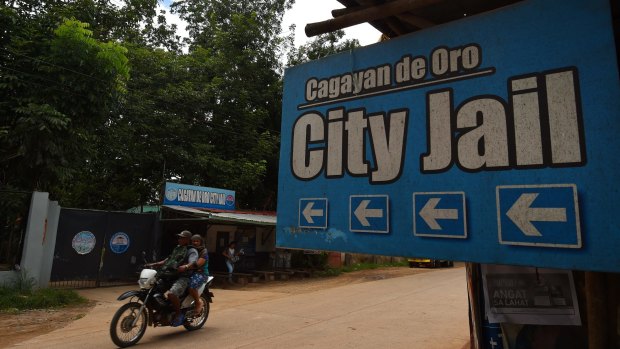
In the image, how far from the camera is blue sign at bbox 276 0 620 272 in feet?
5.06

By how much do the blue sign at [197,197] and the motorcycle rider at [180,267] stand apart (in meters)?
7.80

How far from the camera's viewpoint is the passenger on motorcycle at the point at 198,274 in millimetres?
6477

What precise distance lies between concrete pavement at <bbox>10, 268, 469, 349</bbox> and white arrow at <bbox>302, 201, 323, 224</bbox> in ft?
13.4

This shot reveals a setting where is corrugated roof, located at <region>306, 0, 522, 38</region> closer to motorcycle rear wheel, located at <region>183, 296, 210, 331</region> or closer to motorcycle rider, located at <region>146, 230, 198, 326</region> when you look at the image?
motorcycle rider, located at <region>146, 230, 198, 326</region>

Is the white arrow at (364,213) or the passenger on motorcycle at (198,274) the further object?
the passenger on motorcycle at (198,274)

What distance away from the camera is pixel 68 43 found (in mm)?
10391

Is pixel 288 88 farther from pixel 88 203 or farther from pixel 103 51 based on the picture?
pixel 88 203

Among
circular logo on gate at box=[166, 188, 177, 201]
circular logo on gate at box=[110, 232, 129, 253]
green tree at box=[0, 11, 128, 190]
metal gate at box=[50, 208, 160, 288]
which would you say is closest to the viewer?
green tree at box=[0, 11, 128, 190]

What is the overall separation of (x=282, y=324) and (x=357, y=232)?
19.1 feet

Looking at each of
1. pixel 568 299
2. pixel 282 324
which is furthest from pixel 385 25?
pixel 282 324

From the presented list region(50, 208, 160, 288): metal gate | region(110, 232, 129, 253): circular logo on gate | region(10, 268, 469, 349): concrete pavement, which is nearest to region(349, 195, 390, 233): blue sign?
region(10, 268, 469, 349): concrete pavement


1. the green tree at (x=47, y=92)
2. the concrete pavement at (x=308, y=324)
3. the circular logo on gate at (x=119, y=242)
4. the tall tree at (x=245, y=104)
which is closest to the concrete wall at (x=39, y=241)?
the green tree at (x=47, y=92)

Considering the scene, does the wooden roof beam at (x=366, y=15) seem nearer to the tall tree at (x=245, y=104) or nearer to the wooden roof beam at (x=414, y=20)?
the wooden roof beam at (x=414, y=20)

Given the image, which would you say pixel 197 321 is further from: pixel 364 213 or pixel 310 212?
pixel 364 213
